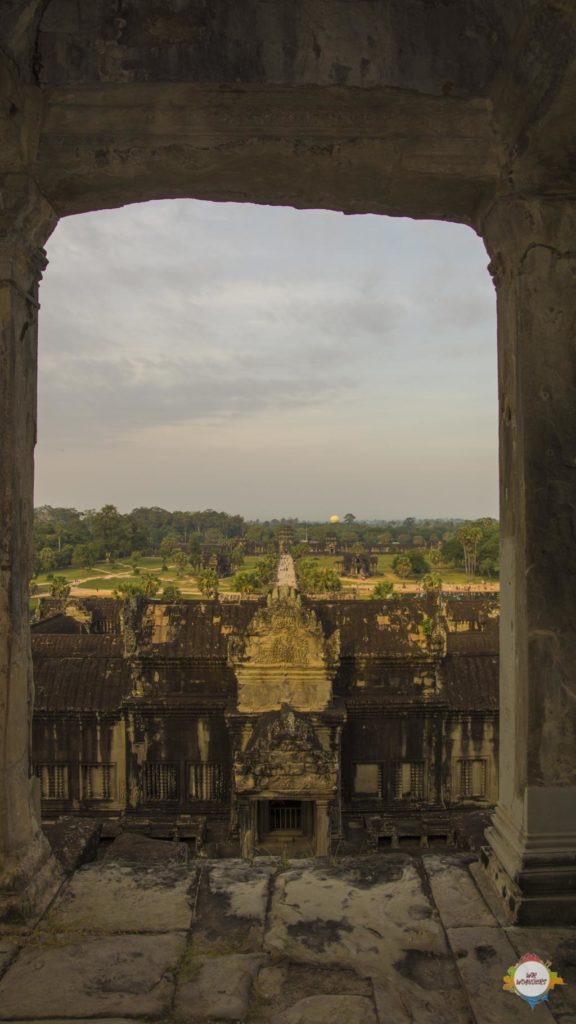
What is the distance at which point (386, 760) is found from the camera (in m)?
13.9

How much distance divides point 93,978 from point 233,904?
67 centimetres

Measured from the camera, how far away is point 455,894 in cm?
303

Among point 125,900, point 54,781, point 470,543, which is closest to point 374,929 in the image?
point 125,900

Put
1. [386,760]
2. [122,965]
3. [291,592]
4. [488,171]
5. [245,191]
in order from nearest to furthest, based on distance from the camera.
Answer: [122,965]
[488,171]
[245,191]
[291,592]
[386,760]

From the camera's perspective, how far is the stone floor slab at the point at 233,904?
8.84ft

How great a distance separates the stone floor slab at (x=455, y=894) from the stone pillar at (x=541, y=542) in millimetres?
128

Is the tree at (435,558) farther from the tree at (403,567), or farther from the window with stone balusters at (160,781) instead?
the window with stone balusters at (160,781)

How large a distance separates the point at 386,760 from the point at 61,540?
368 feet

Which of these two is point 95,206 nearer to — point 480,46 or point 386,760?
point 480,46

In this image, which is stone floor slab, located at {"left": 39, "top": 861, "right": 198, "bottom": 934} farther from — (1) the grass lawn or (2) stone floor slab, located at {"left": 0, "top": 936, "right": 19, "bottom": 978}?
(1) the grass lawn

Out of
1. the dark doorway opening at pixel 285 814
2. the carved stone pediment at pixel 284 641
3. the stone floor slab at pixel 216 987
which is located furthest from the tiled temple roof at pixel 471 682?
the stone floor slab at pixel 216 987

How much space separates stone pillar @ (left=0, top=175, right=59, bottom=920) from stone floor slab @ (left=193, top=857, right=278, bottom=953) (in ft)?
2.41

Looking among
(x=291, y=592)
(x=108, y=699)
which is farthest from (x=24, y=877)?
(x=108, y=699)

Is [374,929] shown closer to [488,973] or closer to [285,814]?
[488,973]
